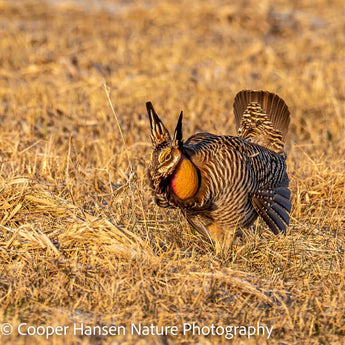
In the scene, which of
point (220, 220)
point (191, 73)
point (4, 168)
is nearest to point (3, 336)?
point (220, 220)

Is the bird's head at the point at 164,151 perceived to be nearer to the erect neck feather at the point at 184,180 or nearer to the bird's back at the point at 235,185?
the erect neck feather at the point at 184,180

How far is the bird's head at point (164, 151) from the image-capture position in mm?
3840

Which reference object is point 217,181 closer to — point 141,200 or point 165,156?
point 165,156

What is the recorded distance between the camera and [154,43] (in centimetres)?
1024

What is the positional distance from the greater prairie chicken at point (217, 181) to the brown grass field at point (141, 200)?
0.55 feet

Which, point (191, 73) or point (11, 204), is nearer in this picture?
point (11, 204)

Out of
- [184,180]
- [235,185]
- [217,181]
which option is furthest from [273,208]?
[184,180]

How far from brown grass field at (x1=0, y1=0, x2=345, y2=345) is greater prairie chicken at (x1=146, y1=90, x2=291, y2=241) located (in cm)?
17

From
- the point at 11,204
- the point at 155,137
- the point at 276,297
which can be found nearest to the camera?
the point at 276,297

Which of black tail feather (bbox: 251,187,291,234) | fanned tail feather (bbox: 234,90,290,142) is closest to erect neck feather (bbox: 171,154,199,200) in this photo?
black tail feather (bbox: 251,187,291,234)

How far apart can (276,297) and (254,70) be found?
19.3 ft

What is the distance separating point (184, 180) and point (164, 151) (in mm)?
217

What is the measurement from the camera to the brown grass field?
3.51 m

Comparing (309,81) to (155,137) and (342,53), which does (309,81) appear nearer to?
(342,53)
